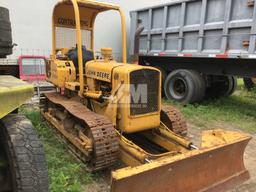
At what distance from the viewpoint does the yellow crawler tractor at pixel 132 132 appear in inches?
108

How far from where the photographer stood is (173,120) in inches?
158

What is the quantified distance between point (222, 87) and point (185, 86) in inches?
61.2

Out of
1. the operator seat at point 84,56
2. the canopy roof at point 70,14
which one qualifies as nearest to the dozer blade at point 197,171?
the operator seat at point 84,56

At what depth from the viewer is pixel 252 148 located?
458cm

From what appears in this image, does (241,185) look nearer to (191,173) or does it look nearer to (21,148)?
(191,173)

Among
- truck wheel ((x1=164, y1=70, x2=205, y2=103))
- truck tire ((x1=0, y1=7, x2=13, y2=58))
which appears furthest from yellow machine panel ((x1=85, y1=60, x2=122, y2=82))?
truck wheel ((x1=164, y1=70, x2=205, y2=103))

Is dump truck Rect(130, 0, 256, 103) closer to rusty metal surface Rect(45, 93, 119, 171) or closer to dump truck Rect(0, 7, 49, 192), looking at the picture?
rusty metal surface Rect(45, 93, 119, 171)

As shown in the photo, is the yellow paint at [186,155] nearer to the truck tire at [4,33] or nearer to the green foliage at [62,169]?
the green foliage at [62,169]

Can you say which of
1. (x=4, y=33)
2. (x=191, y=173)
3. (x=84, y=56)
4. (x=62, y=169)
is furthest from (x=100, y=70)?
(x=191, y=173)

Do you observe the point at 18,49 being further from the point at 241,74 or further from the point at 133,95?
the point at 241,74

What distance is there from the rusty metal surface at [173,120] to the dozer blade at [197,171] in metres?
0.78

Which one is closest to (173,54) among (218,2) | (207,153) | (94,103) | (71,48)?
(218,2)

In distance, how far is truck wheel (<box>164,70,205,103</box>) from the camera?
6852mm

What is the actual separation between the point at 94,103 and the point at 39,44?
11.9ft
